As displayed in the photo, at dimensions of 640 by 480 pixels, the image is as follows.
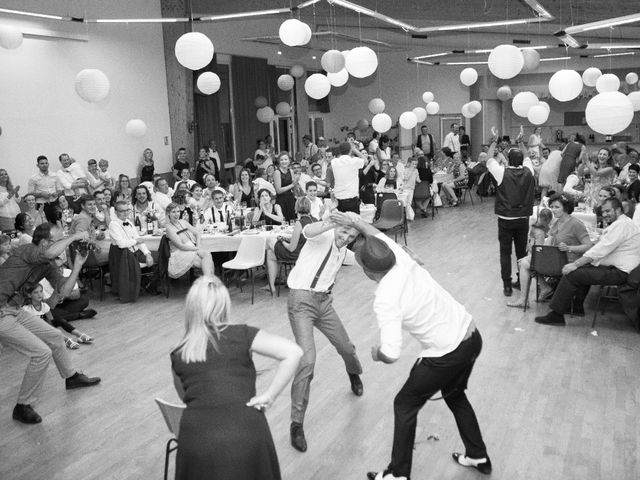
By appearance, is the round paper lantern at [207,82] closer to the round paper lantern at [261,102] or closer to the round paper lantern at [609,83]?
the round paper lantern at [261,102]

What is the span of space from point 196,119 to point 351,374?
444 inches

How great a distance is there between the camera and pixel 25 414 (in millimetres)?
4668

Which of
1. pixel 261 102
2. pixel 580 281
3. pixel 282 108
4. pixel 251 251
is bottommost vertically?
pixel 580 281

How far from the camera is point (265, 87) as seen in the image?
1773cm

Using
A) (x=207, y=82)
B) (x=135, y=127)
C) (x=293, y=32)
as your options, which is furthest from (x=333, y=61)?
(x=135, y=127)

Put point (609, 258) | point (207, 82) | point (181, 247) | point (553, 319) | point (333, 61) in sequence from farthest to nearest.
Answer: point (207, 82) < point (333, 61) < point (181, 247) < point (553, 319) < point (609, 258)

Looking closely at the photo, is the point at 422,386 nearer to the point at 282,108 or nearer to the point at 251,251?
the point at 251,251

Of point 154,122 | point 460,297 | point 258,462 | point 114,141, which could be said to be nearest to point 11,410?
point 258,462

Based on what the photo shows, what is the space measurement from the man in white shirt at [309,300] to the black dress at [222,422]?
153 centimetres

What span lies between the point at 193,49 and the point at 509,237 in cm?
408

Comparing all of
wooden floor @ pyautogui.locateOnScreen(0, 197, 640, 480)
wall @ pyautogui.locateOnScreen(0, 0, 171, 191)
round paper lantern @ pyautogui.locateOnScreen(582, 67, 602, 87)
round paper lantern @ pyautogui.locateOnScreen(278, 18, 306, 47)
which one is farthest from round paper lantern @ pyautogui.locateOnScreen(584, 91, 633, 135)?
wall @ pyautogui.locateOnScreen(0, 0, 171, 191)

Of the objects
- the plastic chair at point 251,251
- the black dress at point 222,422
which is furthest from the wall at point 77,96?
the black dress at point 222,422

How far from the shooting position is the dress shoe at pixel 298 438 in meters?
4.11

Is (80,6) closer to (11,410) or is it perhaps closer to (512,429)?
(11,410)
